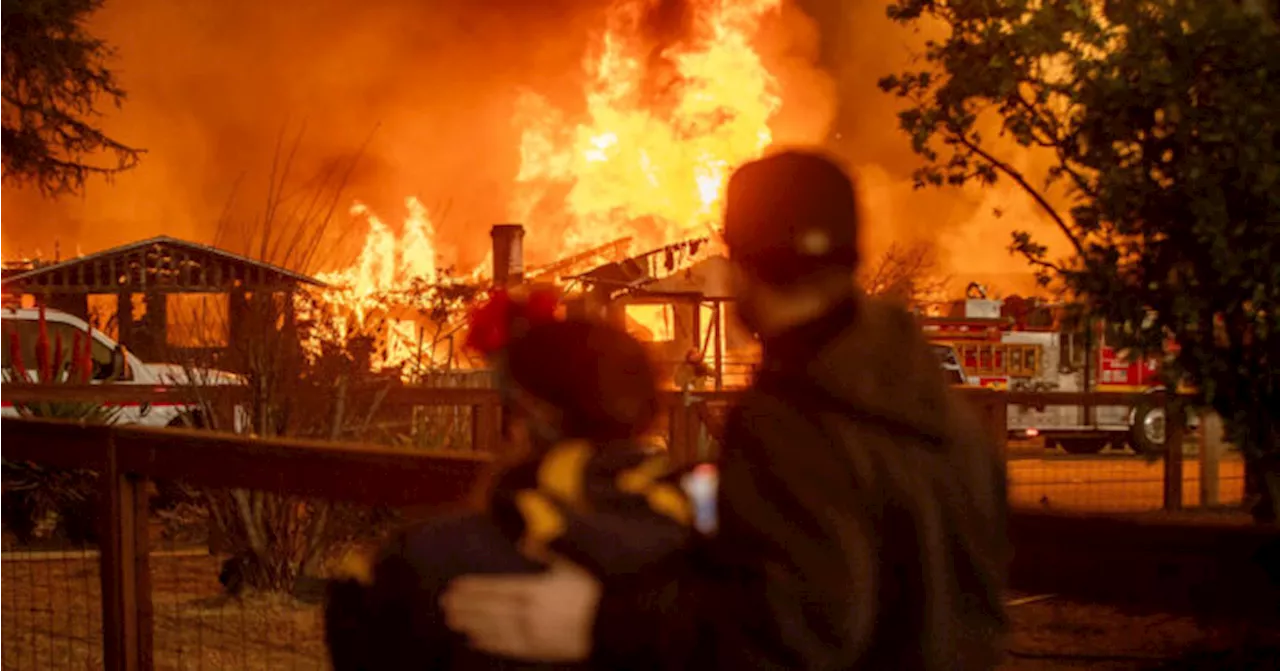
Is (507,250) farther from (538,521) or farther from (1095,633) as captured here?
(538,521)

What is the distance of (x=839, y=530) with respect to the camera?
4.42ft

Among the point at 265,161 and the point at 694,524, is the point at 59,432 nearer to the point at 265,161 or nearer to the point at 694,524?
the point at 694,524

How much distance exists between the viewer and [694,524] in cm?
151

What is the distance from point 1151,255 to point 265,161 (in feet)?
146

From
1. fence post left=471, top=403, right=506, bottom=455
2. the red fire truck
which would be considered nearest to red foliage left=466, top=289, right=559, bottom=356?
fence post left=471, top=403, right=506, bottom=455

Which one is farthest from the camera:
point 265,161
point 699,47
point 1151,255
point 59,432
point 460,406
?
point 699,47

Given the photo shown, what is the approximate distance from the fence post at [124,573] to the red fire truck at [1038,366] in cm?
2031

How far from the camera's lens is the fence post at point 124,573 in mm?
3582

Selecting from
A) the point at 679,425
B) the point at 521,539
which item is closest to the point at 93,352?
the point at 679,425

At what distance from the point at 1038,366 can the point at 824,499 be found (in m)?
25.3

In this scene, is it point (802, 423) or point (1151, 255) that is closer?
point (802, 423)

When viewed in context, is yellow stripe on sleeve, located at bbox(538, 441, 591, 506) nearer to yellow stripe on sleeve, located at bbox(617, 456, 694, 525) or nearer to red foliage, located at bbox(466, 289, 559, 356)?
yellow stripe on sleeve, located at bbox(617, 456, 694, 525)

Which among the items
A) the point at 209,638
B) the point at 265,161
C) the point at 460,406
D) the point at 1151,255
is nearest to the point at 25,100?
the point at 460,406

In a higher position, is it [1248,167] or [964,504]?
[1248,167]
